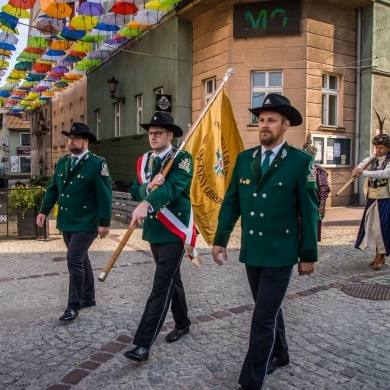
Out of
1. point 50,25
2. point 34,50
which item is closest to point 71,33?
point 50,25

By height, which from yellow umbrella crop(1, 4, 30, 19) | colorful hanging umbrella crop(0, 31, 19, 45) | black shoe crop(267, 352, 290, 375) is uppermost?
yellow umbrella crop(1, 4, 30, 19)

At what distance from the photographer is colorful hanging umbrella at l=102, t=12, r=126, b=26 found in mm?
14055

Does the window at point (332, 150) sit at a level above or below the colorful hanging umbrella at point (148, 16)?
below

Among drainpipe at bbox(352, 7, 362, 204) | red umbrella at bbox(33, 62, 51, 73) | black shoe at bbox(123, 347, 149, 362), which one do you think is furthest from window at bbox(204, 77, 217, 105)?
black shoe at bbox(123, 347, 149, 362)

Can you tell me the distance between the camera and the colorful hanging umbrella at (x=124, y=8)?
13.4 m

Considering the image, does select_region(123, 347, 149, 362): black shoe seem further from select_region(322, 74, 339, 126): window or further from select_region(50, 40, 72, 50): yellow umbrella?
select_region(50, 40, 72, 50): yellow umbrella

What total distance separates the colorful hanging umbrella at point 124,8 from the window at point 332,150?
256 inches

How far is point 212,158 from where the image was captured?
5.85 metres

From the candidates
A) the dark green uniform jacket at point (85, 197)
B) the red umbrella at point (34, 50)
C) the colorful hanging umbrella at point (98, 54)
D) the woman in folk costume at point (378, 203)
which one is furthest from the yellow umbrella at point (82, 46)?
the dark green uniform jacket at point (85, 197)

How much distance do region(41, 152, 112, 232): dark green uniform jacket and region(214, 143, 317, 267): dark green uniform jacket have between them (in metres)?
2.10

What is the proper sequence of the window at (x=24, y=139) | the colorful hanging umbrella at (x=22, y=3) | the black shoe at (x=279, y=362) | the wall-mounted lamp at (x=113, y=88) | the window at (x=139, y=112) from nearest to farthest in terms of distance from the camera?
the black shoe at (x=279, y=362)
the colorful hanging umbrella at (x=22, y=3)
the window at (x=139, y=112)
the wall-mounted lamp at (x=113, y=88)
the window at (x=24, y=139)

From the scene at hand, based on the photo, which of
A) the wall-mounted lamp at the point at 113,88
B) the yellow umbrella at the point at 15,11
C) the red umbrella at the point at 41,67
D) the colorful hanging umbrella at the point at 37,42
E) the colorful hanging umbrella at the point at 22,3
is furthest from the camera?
the red umbrella at the point at 41,67

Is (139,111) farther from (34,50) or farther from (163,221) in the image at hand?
(163,221)

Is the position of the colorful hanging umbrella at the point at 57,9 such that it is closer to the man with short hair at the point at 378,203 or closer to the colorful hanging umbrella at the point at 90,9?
the colorful hanging umbrella at the point at 90,9
